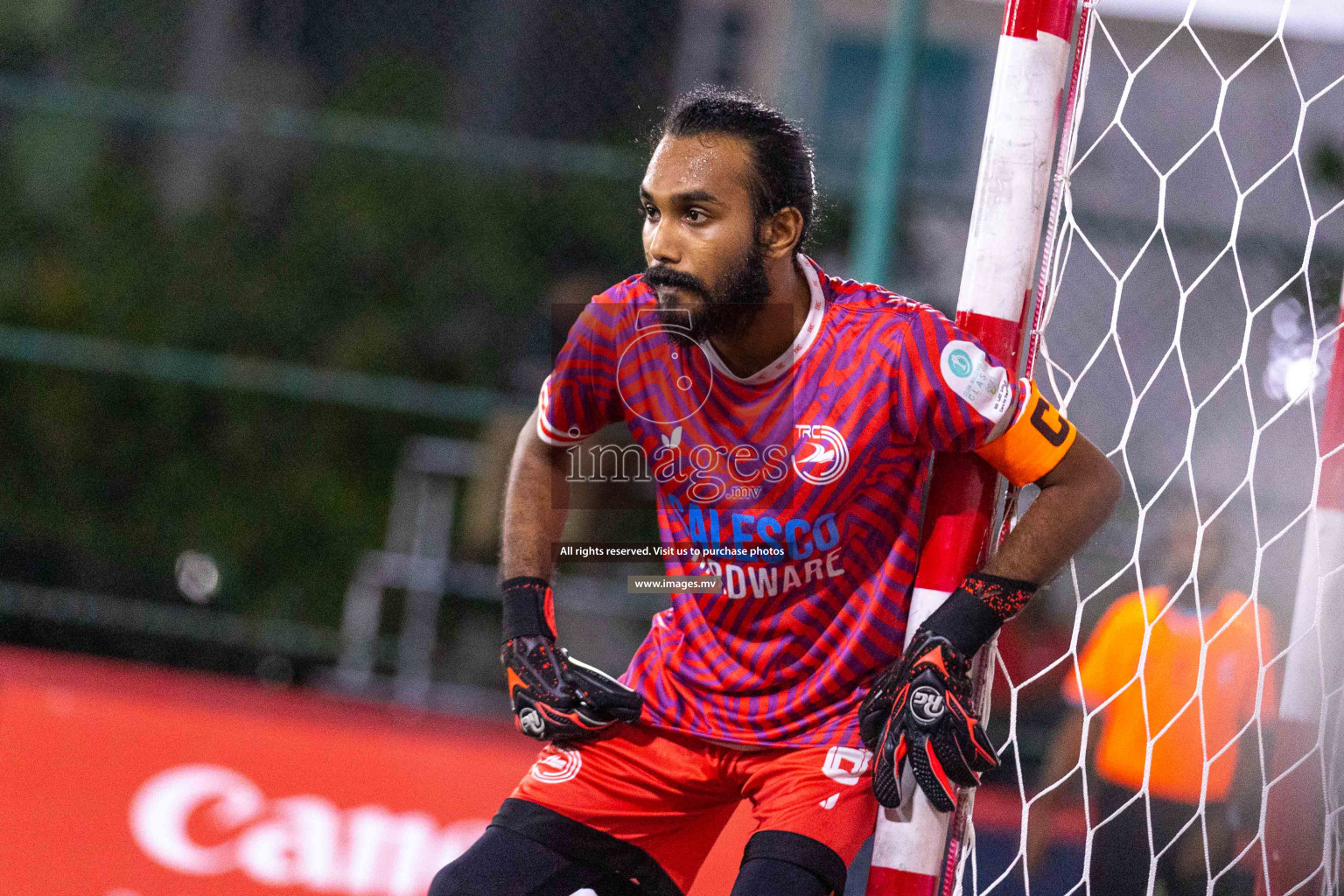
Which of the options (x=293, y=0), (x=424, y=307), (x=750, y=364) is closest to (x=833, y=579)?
(x=750, y=364)

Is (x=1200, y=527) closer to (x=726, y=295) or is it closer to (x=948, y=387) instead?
(x=948, y=387)

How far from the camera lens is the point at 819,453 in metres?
2.18

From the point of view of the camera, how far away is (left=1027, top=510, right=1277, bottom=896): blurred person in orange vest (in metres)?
2.67

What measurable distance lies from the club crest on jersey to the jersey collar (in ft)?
0.33

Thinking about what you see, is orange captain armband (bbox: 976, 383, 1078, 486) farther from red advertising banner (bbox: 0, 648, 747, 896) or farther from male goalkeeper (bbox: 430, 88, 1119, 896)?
red advertising banner (bbox: 0, 648, 747, 896)

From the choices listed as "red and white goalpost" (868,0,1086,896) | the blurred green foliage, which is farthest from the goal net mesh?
the blurred green foliage

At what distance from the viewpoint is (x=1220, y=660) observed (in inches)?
108

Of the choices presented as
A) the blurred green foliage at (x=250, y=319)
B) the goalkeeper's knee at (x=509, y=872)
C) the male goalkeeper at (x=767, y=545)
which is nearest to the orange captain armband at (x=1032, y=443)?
the male goalkeeper at (x=767, y=545)

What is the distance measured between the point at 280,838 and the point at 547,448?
1.88m

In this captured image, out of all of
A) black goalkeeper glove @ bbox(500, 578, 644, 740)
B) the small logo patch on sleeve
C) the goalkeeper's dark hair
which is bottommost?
black goalkeeper glove @ bbox(500, 578, 644, 740)

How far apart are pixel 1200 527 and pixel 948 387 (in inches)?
39.3

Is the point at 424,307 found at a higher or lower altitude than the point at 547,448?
higher

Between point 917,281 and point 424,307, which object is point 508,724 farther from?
point 424,307

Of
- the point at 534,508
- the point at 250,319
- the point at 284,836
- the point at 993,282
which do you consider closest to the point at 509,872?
the point at 534,508
